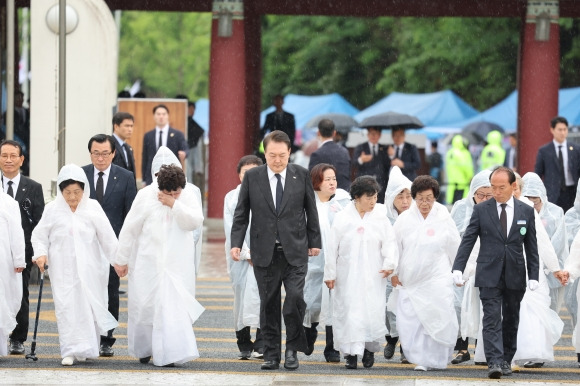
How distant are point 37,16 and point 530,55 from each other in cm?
881

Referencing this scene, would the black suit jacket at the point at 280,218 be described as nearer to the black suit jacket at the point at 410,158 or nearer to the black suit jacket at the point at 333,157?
the black suit jacket at the point at 333,157

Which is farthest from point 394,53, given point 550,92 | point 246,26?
point 550,92

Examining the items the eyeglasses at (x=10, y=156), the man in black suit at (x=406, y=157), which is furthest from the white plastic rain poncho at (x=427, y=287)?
the man in black suit at (x=406, y=157)

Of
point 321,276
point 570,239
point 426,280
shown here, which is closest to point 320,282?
point 321,276

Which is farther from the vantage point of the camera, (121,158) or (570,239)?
(121,158)

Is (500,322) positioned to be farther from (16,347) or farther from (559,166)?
(559,166)

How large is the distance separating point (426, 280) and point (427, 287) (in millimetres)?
60

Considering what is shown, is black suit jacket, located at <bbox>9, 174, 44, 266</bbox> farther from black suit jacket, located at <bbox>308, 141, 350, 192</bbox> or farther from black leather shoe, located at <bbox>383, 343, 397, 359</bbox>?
black suit jacket, located at <bbox>308, 141, 350, 192</bbox>

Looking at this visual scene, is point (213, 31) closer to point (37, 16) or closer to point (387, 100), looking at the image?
point (37, 16)

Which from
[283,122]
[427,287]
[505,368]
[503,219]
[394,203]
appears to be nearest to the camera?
[505,368]

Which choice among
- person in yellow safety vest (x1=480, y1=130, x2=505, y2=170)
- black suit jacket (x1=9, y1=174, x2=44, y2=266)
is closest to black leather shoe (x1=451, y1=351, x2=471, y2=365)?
black suit jacket (x1=9, y1=174, x2=44, y2=266)

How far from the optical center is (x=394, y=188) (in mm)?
12305

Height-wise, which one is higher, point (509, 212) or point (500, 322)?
point (509, 212)

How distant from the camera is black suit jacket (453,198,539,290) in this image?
1112 cm
